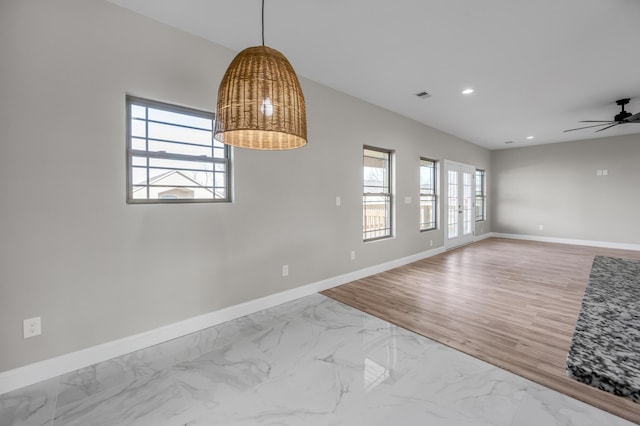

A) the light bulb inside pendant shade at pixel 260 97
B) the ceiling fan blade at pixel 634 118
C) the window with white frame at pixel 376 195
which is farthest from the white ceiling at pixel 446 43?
the light bulb inside pendant shade at pixel 260 97

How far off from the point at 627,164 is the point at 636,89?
13.1 feet

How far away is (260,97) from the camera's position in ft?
3.89

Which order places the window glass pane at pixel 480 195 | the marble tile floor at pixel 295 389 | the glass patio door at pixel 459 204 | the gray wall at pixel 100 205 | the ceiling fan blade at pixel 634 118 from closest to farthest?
the marble tile floor at pixel 295 389 → the gray wall at pixel 100 205 → the ceiling fan blade at pixel 634 118 → the glass patio door at pixel 459 204 → the window glass pane at pixel 480 195

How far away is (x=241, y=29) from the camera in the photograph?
8.23ft

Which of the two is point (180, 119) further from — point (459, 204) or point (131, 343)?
point (459, 204)

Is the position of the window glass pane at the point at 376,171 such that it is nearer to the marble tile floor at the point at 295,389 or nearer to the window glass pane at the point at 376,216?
the window glass pane at the point at 376,216

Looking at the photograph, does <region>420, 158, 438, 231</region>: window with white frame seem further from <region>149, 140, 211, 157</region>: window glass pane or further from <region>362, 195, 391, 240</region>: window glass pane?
<region>149, 140, 211, 157</region>: window glass pane

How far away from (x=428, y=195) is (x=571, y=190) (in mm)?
4470

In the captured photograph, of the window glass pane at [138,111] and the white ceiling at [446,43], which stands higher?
the white ceiling at [446,43]

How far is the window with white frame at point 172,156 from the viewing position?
2.36m

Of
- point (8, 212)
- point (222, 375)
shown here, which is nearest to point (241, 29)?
point (8, 212)

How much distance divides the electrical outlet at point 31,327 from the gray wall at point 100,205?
4 centimetres

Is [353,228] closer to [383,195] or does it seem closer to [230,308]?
[383,195]

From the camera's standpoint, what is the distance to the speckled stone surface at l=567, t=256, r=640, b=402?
717mm
